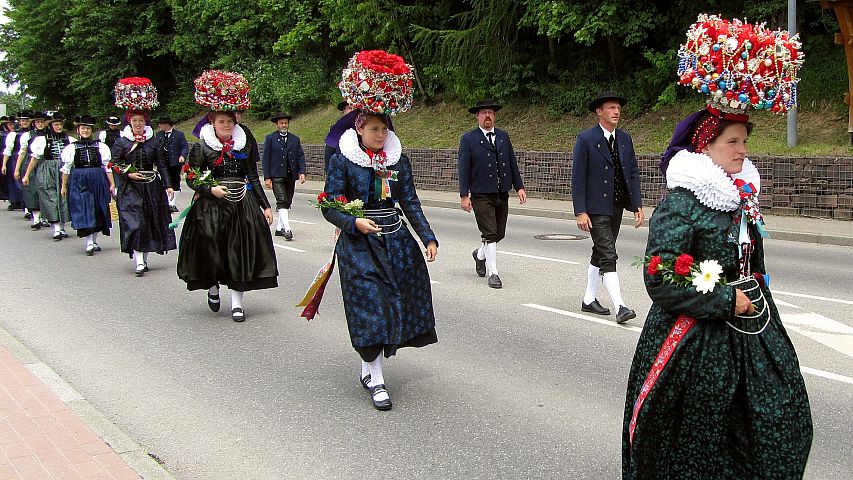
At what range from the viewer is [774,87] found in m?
3.77

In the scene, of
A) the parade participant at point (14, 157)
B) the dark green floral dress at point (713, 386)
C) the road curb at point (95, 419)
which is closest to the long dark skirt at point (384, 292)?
the road curb at point (95, 419)

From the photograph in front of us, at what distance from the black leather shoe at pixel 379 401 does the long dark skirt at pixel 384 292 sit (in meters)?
0.22

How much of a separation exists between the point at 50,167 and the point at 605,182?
1140cm

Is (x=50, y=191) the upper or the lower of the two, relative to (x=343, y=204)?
lower

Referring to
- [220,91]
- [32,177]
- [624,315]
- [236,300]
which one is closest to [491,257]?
[624,315]

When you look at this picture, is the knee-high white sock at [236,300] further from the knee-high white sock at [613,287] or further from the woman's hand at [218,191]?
the knee-high white sock at [613,287]

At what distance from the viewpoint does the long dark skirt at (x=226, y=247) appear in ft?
29.0

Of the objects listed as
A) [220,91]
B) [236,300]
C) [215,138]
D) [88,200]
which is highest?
[220,91]

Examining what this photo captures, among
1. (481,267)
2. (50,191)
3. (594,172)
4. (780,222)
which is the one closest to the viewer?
(594,172)

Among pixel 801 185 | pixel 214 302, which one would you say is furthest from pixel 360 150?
pixel 801 185

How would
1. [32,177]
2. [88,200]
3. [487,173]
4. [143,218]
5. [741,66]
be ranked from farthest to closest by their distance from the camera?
[32,177], [88,200], [143,218], [487,173], [741,66]

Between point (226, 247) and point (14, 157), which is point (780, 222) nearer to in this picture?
point (226, 247)

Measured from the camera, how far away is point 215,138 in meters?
8.82

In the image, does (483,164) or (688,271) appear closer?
(688,271)
